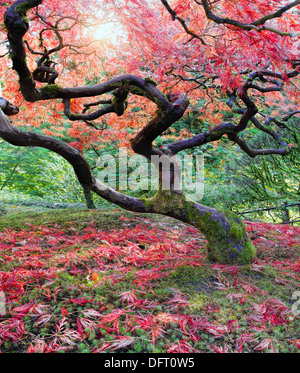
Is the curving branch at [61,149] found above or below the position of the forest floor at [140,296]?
above

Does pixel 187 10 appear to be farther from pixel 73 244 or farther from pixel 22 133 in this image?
pixel 73 244

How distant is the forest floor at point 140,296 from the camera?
1.42m

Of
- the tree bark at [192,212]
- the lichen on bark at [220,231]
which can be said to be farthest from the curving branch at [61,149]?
the lichen on bark at [220,231]

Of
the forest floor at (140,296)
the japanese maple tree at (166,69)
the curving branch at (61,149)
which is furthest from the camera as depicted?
the curving branch at (61,149)

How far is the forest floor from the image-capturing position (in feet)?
4.65

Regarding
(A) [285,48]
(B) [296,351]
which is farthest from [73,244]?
(A) [285,48]

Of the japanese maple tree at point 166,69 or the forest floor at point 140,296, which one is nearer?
the forest floor at point 140,296

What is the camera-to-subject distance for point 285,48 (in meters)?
2.16

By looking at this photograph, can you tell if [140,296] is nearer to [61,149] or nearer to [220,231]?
[220,231]

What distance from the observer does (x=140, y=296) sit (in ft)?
5.85

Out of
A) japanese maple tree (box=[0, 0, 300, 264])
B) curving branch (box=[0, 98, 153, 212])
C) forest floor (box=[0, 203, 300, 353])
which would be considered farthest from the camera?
curving branch (box=[0, 98, 153, 212])

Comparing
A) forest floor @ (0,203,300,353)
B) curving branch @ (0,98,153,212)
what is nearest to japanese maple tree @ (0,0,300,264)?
curving branch @ (0,98,153,212)

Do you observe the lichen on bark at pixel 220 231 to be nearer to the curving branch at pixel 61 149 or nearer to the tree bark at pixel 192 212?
the tree bark at pixel 192 212

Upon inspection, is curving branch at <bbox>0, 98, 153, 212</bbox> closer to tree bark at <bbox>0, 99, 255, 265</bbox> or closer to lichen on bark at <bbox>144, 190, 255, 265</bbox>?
tree bark at <bbox>0, 99, 255, 265</bbox>
